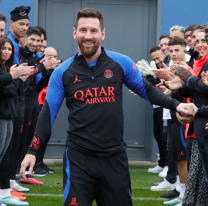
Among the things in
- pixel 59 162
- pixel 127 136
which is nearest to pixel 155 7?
pixel 127 136

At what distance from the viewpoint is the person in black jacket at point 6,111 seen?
6504 millimetres

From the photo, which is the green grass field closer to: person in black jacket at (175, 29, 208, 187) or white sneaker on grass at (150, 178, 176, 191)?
white sneaker on grass at (150, 178, 176, 191)

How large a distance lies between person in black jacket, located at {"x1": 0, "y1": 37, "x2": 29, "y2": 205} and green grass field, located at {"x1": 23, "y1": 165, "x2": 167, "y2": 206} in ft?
1.34

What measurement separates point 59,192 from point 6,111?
1.79 m

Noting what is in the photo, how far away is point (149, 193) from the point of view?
771cm

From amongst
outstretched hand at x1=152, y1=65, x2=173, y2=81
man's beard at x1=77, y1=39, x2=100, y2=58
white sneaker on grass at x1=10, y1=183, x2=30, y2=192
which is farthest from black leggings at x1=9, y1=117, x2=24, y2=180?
man's beard at x1=77, y1=39, x2=100, y2=58

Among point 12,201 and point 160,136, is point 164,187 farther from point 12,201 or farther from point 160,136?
point 12,201

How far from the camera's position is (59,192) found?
767 cm

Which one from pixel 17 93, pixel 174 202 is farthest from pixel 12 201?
pixel 174 202

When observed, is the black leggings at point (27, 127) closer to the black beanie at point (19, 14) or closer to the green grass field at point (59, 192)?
the green grass field at point (59, 192)

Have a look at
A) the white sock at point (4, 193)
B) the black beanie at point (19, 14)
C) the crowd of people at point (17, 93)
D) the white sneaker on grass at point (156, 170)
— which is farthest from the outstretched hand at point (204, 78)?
the white sneaker on grass at point (156, 170)

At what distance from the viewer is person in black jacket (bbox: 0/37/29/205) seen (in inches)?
256

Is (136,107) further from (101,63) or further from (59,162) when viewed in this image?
(101,63)

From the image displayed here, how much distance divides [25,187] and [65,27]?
4.36 metres
